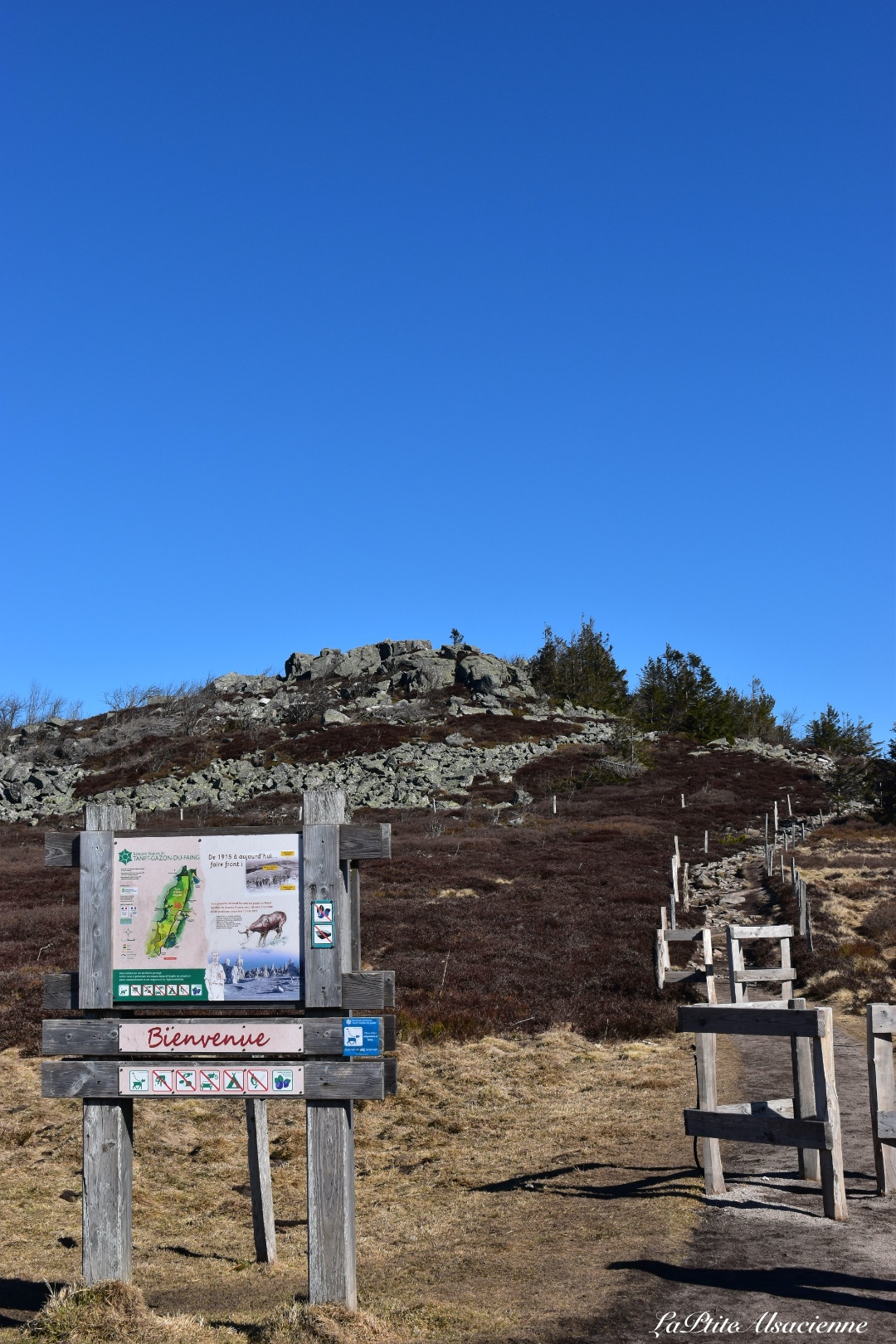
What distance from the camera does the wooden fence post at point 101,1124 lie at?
6.62 m

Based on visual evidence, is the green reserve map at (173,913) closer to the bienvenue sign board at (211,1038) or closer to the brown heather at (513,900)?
the bienvenue sign board at (211,1038)

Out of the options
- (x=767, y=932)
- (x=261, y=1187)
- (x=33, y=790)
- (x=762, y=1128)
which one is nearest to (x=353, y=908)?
(x=261, y=1187)

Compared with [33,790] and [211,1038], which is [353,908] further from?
[33,790]

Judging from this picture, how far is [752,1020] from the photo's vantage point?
27.8 ft

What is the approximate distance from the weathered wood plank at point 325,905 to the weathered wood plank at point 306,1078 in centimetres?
37

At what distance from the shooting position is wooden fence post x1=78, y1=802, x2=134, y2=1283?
261 inches

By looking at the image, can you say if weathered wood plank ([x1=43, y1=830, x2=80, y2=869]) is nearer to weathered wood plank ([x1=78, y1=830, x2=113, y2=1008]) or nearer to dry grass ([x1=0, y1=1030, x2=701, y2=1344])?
weathered wood plank ([x1=78, y1=830, x2=113, y2=1008])

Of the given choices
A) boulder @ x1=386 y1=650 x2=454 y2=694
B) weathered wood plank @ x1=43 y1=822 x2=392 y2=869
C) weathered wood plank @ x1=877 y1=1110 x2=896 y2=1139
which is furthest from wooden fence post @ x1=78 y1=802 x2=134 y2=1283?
boulder @ x1=386 y1=650 x2=454 y2=694

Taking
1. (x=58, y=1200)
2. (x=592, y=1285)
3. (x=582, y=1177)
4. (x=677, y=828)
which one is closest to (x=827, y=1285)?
(x=592, y=1285)

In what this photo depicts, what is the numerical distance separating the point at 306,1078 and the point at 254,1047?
1.23ft

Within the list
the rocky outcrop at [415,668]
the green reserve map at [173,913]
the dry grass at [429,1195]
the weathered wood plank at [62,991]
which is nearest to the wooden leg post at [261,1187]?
the dry grass at [429,1195]

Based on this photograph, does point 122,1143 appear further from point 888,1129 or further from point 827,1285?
point 888,1129

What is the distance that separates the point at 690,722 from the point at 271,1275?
83.8 m

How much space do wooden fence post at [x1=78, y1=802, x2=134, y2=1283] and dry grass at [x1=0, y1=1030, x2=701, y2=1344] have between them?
380mm
